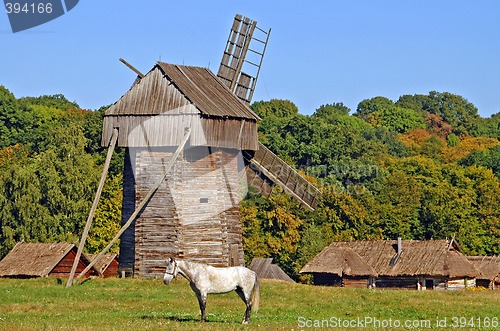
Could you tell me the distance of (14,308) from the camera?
34594 mm

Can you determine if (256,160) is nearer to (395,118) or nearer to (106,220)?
(106,220)

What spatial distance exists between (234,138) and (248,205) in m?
29.4

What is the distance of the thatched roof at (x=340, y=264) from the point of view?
63.7 metres

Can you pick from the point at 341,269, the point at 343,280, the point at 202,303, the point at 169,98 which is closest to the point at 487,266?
the point at 343,280

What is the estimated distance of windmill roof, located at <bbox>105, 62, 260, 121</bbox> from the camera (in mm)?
44312

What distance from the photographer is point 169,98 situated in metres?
44.3

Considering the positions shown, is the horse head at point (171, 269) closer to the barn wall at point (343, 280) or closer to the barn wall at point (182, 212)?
the barn wall at point (182, 212)

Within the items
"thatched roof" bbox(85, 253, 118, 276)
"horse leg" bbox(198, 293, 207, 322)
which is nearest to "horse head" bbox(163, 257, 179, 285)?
"horse leg" bbox(198, 293, 207, 322)

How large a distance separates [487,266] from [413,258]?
9169 mm

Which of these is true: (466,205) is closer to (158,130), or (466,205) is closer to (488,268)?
(488,268)

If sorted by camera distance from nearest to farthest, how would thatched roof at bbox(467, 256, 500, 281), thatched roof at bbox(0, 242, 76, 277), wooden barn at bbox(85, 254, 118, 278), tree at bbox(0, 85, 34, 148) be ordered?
1. thatched roof at bbox(0, 242, 76, 277)
2. wooden barn at bbox(85, 254, 118, 278)
3. thatched roof at bbox(467, 256, 500, 281)
4. tree at bbox(0, 85, 34, 148)

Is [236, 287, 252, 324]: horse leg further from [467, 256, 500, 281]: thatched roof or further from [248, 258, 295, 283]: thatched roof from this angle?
[467, 256, 500, 281]: thatched roof

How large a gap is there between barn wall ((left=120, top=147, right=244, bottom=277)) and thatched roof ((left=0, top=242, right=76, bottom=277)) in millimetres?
11236

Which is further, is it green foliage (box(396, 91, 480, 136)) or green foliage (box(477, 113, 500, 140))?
green foliage (box(396, 91, 480, 136))
